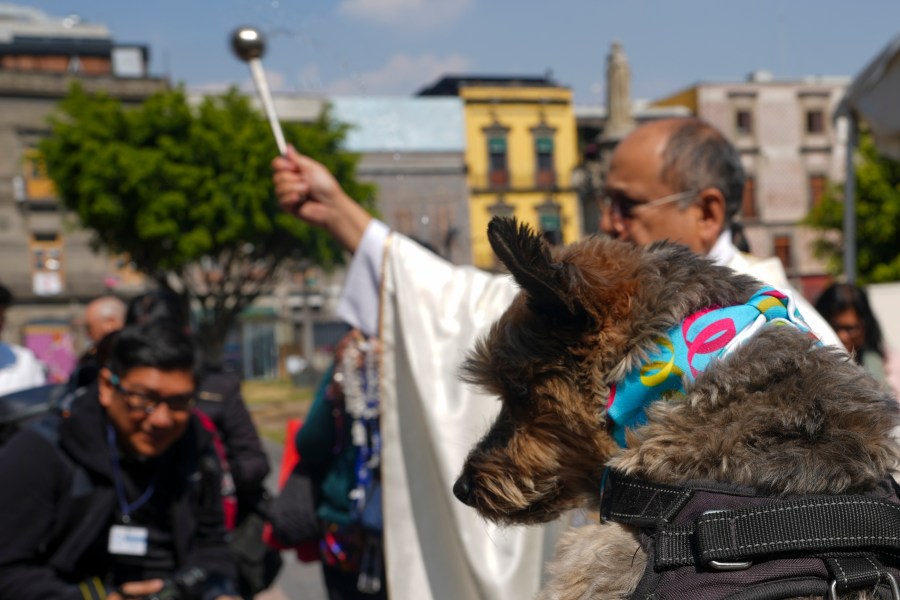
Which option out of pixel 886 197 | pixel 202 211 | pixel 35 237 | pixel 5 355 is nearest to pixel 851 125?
pixel 5 355

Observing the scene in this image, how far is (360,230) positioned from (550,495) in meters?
1.71

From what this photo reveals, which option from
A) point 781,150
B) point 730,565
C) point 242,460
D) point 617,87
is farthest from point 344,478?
point 781,150

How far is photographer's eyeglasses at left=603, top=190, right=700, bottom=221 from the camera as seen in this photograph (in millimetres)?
2645

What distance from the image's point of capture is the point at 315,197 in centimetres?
306

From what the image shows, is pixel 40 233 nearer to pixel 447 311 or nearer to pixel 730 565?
pixel 447 311

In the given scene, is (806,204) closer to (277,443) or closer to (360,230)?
(277,443)

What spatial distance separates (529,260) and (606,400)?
0.29 m

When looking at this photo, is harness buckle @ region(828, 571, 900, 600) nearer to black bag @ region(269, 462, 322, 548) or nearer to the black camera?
the black camera

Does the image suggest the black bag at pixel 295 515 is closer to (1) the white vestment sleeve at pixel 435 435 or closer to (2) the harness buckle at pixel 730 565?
(1) the white vestment sleeve at pixel 435 435

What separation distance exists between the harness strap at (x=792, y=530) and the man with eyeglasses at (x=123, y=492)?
2382 millimetres

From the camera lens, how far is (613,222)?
8.80 feet

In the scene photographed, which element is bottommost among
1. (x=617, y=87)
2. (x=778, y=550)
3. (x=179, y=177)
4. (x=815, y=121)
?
(x=778, y=550)

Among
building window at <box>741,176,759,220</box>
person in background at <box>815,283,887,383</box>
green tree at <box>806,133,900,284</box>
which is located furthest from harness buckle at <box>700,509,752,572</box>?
building window at <box>741,176,759,220</box>

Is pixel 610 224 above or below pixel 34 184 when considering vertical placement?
below
